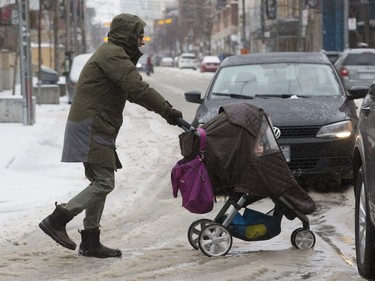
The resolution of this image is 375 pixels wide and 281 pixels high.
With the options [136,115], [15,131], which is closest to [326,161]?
[15,131]

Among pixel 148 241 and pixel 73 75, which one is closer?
pixel 148 241

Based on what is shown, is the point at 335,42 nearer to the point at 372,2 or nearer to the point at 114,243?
the point at 372,2

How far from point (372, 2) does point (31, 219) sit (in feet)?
172

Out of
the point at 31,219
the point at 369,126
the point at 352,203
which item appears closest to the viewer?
the point at 369,126

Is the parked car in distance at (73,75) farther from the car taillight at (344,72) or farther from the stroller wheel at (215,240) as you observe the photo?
the stroller wheel at (215,240)

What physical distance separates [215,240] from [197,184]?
45 cm

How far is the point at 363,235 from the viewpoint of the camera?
6.59 metres

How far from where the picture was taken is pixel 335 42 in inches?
2680

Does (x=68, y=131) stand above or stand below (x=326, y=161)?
above

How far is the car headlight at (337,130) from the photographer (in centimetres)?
1106

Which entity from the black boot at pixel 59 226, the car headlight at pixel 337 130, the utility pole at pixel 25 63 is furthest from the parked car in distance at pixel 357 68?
the black boot at pixel 59 226

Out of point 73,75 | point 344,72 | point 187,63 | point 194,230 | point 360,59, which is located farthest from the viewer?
point 187,63

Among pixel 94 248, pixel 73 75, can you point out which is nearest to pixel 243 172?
pixel 94 248

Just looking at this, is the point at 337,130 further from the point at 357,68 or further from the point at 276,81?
the point at 357,68
